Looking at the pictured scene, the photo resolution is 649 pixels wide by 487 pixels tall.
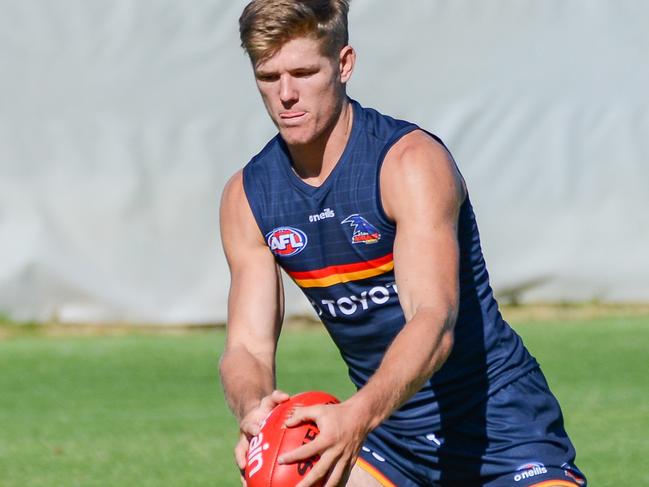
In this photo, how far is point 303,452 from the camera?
3.37 m

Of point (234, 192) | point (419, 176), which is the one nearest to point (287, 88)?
point (419, 176)

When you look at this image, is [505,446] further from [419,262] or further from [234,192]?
[234,192]

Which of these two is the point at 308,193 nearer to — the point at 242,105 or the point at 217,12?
the point at 242,105

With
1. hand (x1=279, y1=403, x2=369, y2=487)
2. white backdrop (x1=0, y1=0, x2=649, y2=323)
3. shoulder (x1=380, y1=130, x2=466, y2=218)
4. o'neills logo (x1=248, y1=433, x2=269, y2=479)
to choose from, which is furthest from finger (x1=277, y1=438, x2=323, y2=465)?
white backdrop (x1=0, y1=0, x2=649, y2=323)

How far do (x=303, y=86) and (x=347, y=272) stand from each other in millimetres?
624

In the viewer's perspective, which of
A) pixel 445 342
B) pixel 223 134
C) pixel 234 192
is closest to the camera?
pixel 445 342

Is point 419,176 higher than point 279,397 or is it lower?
higher

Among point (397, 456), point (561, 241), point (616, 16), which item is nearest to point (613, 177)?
point (561, 241)

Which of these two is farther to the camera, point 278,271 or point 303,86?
point 278,271

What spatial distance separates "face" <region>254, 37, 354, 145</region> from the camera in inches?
157

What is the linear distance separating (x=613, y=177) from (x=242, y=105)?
3392mm

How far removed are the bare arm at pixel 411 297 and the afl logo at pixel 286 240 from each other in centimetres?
36

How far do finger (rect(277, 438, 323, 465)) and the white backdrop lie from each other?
26.0 feet

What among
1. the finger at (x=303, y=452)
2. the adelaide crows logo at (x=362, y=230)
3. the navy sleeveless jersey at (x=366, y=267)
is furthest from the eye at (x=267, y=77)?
the finger at (x=303, y=452)
